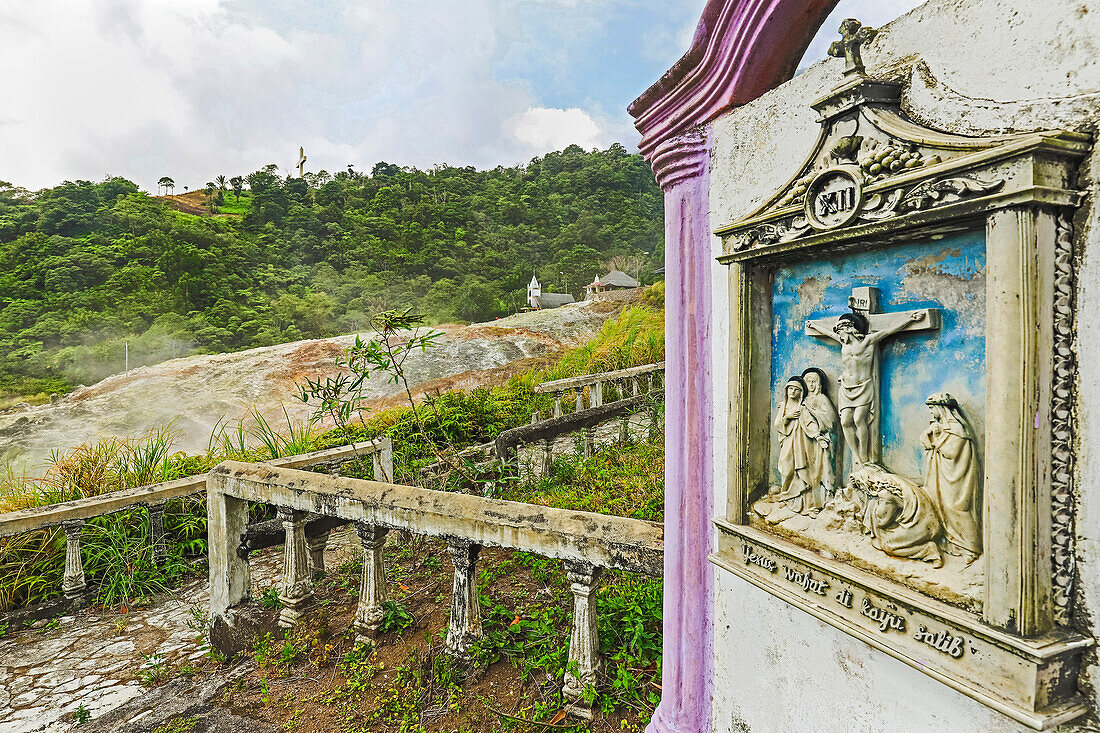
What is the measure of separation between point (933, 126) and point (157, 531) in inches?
213

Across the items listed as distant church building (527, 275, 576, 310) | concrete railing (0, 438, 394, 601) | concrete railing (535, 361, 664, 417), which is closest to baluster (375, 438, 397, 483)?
concrete railing (0, 438, 394, 601)

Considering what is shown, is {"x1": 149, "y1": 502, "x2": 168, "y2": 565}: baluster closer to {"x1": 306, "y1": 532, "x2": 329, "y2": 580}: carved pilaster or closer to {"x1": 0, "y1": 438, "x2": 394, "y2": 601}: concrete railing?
{"x1": 0, "y1": 438, "x2": 394, "y2": 601}: concrete railing

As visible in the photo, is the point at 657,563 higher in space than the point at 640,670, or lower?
higher

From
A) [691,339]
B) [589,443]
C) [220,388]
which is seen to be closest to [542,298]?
[220,388]

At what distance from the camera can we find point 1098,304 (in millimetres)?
792

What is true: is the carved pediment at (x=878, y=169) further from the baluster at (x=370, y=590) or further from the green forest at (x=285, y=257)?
the green forest at (x=285, y=257)

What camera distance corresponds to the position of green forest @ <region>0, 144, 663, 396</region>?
22891mm

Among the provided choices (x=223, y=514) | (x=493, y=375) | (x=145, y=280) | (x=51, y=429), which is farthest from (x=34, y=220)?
(x=223, y=514)

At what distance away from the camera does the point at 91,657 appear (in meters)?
3.28

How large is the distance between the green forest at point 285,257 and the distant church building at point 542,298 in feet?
2.29

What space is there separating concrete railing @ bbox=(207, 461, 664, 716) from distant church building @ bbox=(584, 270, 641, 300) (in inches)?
859

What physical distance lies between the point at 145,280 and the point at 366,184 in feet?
49.8

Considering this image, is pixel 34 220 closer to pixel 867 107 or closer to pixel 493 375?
pixel 493 375

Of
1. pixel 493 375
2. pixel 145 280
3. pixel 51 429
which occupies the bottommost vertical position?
pixel 51 429
